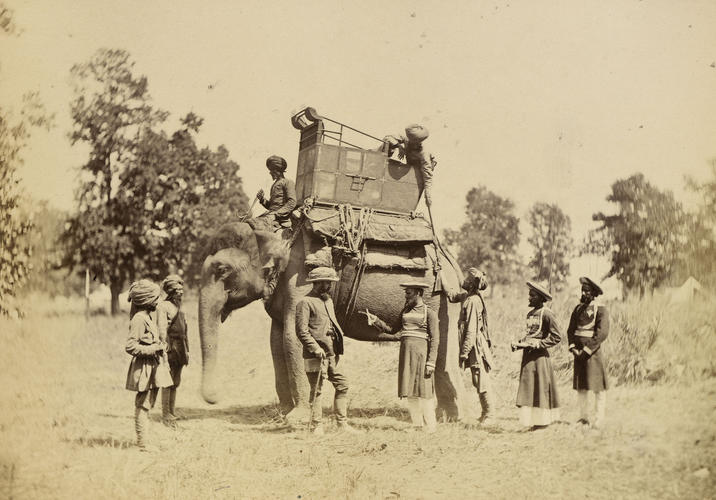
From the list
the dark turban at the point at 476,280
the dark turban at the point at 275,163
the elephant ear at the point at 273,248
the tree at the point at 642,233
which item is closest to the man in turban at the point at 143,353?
the elephant ear at the point at 273,248

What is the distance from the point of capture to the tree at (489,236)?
2059cm

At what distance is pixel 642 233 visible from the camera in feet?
38.0

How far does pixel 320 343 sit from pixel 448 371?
80.3 inches

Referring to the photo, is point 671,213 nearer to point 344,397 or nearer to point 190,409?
point 344,397

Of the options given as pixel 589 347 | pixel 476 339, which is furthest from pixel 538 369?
pixel 476 339

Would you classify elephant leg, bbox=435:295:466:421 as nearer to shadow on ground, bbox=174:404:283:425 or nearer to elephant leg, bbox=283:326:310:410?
elephant leg, bbox=283:326:310:410

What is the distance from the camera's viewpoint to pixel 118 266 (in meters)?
15.1

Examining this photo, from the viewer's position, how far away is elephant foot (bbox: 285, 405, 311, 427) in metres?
8.59

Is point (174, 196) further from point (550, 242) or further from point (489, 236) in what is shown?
point (489, 236)

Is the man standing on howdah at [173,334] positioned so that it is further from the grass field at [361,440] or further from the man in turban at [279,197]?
the man in turban at [279,197]

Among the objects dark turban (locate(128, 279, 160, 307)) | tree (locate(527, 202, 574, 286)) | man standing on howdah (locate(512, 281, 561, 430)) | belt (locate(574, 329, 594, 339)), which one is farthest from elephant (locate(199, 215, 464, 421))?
tree (locate(527, 202, 574, 286))

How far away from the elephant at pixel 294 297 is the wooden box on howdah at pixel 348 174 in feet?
2.01

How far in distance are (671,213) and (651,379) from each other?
2302 millimetres

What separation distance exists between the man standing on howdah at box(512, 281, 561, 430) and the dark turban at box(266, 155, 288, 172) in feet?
10.9
